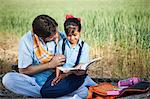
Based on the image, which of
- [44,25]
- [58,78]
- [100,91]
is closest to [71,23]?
[44,25]

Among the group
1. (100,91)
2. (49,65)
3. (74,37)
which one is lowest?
(100,91)

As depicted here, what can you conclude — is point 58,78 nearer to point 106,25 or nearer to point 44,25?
point 44,25

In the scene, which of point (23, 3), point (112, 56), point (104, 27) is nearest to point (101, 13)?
point (104, 27)

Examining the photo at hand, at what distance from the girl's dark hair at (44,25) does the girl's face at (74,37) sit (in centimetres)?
21

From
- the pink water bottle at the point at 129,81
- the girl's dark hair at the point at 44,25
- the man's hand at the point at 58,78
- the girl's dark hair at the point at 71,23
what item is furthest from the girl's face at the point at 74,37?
the pink water bottle at the point at 129,81

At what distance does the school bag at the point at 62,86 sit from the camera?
20.6 feet

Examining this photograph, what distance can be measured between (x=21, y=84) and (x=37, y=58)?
400 millimetres

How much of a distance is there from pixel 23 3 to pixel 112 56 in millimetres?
1334

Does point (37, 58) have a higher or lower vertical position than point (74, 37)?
lower

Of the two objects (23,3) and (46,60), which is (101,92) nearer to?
(46,60)

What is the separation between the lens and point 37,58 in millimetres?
6262

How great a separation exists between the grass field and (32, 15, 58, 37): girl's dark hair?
0.19ft

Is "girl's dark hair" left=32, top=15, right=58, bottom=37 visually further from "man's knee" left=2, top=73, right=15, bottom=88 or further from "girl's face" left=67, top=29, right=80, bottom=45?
"man's knee" left=2, top=73, right=15, bottom=88

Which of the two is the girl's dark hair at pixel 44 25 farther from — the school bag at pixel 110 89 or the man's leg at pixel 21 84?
the school bag at pixel 110 89
